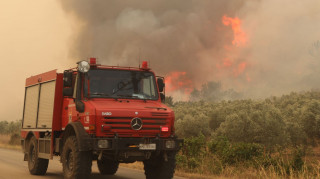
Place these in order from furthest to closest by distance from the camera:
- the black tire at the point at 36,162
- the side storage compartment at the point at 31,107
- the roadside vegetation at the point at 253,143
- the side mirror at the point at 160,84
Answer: the roadside vegetation at the point at 253,143 < the side storage compartment at the point at 31,107 < the black tire at the point at 36,162 < the side mirror at the point at 160,84

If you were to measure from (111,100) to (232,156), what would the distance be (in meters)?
6.29

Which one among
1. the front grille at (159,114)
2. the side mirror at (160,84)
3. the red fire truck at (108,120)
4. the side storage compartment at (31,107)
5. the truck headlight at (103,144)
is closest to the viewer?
the truck headlight at (103,144)

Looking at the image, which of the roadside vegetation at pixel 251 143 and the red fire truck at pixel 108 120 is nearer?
the red fire truck at pixel 108 120

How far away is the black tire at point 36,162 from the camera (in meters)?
12.2

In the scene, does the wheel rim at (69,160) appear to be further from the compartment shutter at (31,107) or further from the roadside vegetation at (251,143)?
the roadside vegetation at (251,143)

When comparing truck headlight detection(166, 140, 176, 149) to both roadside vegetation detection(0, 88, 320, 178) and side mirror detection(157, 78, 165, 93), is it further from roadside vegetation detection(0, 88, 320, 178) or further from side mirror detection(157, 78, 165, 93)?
roadside vegetation detection(0, 88, 320, 178)

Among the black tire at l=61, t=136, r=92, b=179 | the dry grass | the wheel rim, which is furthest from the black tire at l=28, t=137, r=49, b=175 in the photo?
the dry grass

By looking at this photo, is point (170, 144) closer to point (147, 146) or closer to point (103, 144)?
point (147, 146)

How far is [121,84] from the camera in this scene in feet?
32.4

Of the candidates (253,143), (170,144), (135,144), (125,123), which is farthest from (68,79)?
(253,143)

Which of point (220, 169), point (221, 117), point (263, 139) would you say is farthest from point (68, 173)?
point (221, 117)

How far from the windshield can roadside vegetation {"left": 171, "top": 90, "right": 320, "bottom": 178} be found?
12.8ft

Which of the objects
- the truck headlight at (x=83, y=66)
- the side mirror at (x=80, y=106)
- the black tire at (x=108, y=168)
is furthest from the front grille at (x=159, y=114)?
the black tire at (x=108, y=168)

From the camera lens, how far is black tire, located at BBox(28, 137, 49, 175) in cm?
1221
